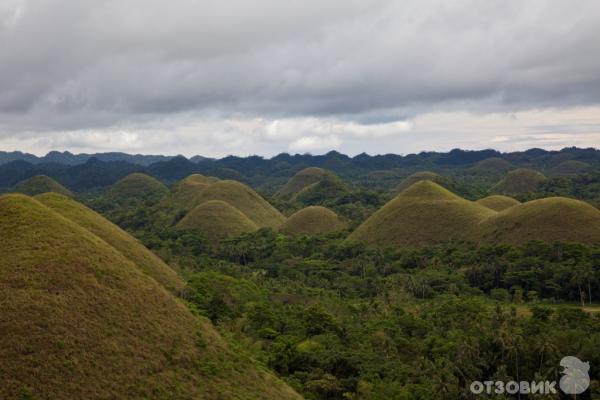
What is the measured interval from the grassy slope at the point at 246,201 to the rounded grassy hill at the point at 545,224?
218 ft

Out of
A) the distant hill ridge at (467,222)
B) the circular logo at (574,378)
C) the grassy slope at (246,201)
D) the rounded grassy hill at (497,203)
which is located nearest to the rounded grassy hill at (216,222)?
the grassy slope at (246,201)

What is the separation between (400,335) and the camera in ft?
150

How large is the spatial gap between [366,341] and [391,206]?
7173cm

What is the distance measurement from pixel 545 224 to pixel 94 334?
73.9 meters

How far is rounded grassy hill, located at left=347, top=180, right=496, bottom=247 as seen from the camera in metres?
97.2

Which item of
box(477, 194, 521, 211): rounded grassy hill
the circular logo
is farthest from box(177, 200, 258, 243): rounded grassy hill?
the circular logo

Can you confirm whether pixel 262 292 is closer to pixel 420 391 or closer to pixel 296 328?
pixel 296 328

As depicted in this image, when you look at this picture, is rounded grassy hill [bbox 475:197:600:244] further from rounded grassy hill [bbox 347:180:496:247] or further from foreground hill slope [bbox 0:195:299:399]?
foreground hill slope [bbox 0:195:299:399]

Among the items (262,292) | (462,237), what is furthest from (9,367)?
(462,237)

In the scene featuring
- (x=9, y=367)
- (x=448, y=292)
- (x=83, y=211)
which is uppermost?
(x=83, y=211)

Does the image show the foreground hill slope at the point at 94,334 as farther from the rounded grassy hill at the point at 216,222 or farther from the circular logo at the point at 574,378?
the rounded grassy hill at the point at 216,222

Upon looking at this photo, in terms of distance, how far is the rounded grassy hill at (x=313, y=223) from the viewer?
411 feet

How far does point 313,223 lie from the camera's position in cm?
12862

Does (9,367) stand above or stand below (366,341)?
above
